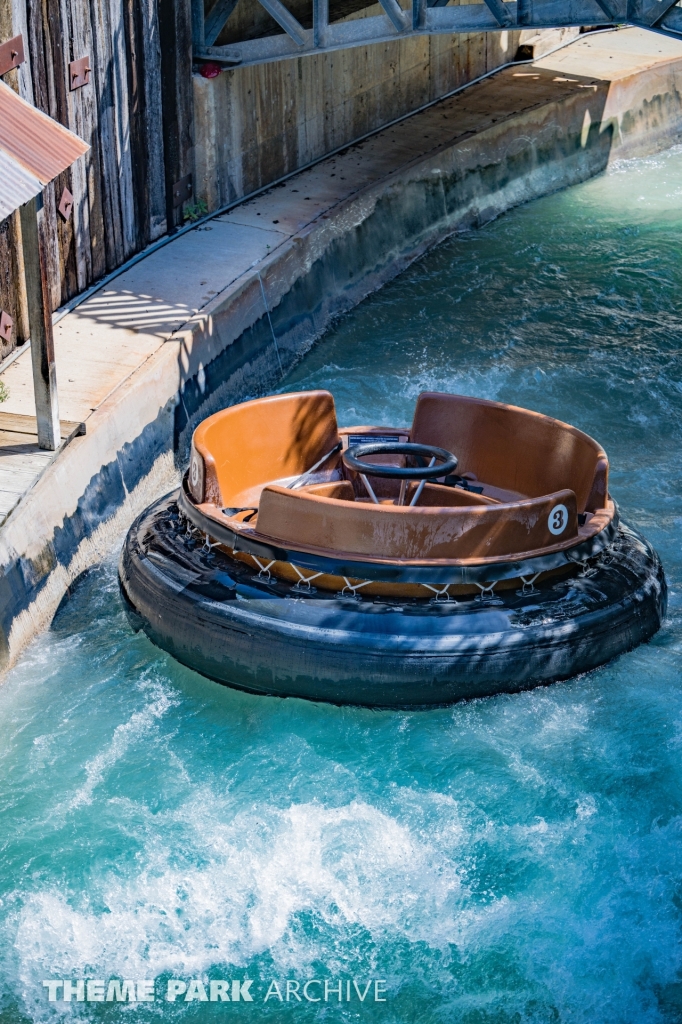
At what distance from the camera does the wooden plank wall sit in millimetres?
8594

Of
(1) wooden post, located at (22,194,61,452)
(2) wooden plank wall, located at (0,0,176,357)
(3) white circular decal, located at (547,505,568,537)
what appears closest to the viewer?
(3) white circular decal, located at (547,505,568,537)

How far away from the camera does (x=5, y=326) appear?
853 cm

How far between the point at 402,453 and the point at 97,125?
160 inches

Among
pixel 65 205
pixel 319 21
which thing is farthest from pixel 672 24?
pixel 65 205

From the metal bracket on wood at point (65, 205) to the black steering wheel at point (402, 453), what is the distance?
3.17 meters

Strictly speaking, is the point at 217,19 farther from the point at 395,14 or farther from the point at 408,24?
the point at 408,24

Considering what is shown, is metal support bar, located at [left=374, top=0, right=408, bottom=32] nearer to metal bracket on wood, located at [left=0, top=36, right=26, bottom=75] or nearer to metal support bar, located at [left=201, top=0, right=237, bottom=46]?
metal support bar, located at [left=201, top=0, right=237, bottom=46]

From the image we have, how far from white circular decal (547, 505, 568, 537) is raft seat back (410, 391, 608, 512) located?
509 mm

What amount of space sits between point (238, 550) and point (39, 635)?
54.9 inches

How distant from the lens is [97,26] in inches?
372

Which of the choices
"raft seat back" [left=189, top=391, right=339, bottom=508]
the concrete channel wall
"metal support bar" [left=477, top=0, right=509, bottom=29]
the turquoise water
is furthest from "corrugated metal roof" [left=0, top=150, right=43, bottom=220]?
"metal support bar" [left=477, top=0, right=509, bottom=29]

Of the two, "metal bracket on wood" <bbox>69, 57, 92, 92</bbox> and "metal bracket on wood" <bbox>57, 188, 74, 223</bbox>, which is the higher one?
"metal bracket on wood" <bbox>69, 57, 92, 92</bbox>

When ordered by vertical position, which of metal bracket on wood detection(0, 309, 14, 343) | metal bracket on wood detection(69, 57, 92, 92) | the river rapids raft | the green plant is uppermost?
metal bracket on wood detection(69, 57, 92, 92)

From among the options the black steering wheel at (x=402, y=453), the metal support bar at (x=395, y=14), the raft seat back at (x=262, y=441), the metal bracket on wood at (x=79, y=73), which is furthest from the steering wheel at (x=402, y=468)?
the metal support bar at (x=395, y=14)
